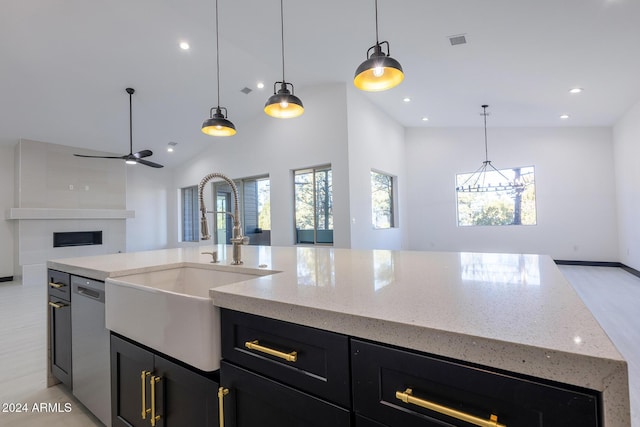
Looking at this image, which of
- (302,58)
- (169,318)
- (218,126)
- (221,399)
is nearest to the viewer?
(221,399)

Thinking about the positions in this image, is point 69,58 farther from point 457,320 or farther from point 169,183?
point 457,320

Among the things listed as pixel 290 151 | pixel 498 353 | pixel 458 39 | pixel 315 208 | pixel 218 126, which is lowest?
pixel 498 353

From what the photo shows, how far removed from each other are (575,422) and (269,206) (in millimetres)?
6373

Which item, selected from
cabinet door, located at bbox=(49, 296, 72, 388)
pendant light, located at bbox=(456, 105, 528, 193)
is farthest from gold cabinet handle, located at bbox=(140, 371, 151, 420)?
pendant light, located at bbox=(456, 105, 528, 193)

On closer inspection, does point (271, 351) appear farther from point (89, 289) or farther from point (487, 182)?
point (487, 182)

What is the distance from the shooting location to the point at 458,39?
3.53m

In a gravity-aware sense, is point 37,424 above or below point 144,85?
below

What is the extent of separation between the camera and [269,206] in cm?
667

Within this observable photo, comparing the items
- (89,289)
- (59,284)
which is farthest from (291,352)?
(59,284)

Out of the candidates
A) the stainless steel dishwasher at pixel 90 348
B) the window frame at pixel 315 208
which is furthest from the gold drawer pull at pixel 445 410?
the window frame at pixel 315 208

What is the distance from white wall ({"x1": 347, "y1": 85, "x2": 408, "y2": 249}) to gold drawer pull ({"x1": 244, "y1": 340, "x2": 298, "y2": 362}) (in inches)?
178

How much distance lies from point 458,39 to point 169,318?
13.2 feet

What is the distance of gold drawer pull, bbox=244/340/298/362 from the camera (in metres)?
0.83

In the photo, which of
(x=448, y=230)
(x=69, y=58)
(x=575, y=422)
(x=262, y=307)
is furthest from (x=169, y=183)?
(x=575, y=422)
